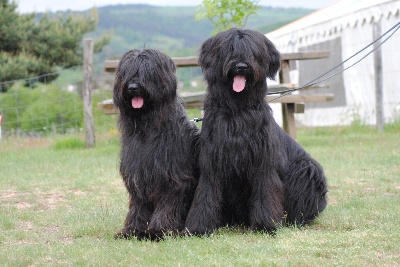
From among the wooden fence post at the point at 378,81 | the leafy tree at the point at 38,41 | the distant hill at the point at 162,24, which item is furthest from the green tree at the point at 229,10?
the distant hill at the point at 162,24

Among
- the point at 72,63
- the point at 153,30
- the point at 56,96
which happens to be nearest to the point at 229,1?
the point at 56,96

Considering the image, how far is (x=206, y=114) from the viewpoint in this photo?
5699 mm

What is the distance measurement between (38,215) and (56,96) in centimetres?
1292

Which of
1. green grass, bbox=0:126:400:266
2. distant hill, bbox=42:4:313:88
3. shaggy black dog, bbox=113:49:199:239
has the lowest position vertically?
green grass, bbox=0:126:400:266

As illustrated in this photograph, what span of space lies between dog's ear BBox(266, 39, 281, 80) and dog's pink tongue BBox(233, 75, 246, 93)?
0.35 meters

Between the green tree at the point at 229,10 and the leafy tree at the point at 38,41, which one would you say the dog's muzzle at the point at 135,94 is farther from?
the leafy tree at the point at 38,41

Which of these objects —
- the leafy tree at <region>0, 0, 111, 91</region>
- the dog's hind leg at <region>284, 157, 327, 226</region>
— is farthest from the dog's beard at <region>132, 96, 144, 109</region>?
the leafy tree at <region>0, 0, 111, 91</region>

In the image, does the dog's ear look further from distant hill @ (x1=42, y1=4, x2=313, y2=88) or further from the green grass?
distant hill @ (x1=42, y1=4, x2=313, y2=88)

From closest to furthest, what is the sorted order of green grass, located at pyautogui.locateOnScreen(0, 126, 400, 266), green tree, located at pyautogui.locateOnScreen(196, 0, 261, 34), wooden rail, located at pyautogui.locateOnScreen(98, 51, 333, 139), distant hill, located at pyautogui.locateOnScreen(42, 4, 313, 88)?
1. green grass, located at pyautogui.locateOnScreen(0, 126, 400, 266)
2. wooden rail, located at pyautogui.locateOnScreen(98, 51, 333, 139)
3. green tree, located at pyautogui.locateOnScreen(196, 0, 261, 34)
4. distant hill, located at pyautogui.locateOnScreen(42, 4, 313, 88)

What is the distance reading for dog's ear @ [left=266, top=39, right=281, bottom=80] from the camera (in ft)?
19.0

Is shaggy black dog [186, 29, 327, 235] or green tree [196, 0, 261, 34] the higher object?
green tree [196, 0, 261, 34]

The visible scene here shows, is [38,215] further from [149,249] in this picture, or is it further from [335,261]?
[335,261]

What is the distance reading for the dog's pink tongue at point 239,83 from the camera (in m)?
5.46

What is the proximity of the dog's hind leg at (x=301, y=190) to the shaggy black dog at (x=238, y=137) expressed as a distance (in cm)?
24
